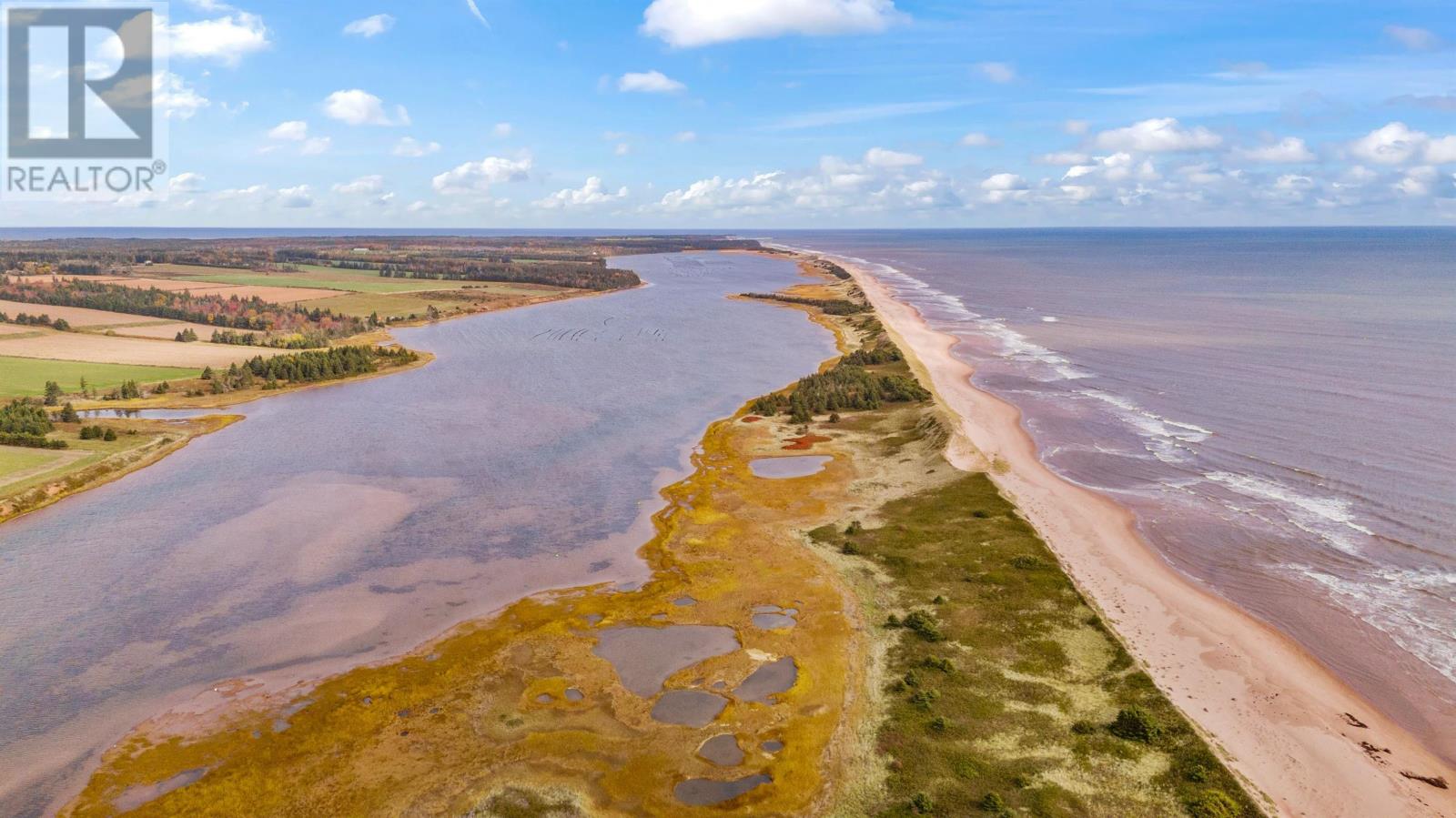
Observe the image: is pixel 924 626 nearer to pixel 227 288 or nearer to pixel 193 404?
pixel 193 404

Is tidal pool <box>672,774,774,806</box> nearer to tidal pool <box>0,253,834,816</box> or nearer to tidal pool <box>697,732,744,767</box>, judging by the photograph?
tidal pool <box>697,732,744,767</box>

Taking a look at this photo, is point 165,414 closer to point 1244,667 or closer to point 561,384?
point 561,384

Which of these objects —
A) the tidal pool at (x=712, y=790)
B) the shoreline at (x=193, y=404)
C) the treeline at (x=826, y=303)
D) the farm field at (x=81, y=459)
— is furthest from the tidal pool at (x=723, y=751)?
the treeline at (x=826, y=303)

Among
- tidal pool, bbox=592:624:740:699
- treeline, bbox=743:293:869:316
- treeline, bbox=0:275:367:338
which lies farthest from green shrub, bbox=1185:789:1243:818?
treeline, bbox=0:275:367:338

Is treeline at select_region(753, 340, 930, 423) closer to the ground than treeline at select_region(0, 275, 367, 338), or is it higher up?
closer to the ground

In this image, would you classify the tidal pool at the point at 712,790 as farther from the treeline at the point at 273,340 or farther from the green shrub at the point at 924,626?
the treeline at the point at 273,340
